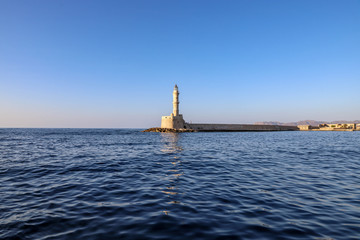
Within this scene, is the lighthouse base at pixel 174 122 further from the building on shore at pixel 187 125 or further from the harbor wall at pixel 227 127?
the harbor wall at pixel 227 127

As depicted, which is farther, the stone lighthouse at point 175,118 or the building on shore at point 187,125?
the building on shore at point 187,125

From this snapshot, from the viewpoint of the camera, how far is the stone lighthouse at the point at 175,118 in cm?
6719

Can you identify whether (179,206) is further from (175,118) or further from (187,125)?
(187,125)

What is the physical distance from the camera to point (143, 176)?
29.8ft

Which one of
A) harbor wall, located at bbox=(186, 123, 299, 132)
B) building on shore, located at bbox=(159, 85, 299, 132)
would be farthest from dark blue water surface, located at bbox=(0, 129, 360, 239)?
harbor wall, located at bbox=(186, 123, 299, 132)

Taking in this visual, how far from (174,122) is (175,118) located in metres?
1.43

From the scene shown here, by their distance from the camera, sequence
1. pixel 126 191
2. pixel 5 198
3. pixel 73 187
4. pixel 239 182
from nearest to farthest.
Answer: pixel 5 198 → pixel 126 191 → pixel 73 187 → pixel 239 182

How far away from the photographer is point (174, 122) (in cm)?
6969

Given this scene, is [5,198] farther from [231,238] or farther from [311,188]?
[311,188]

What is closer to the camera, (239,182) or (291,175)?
(239,182)

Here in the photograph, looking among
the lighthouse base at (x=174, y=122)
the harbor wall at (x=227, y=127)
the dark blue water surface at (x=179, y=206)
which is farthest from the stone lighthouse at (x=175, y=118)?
the dark blue water surface at (x=179, y=206)

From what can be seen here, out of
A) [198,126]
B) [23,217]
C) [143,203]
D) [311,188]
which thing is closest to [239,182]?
[311,188]

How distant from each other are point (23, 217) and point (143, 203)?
2836mm

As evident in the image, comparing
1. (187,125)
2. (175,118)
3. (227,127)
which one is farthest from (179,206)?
(227,127)
